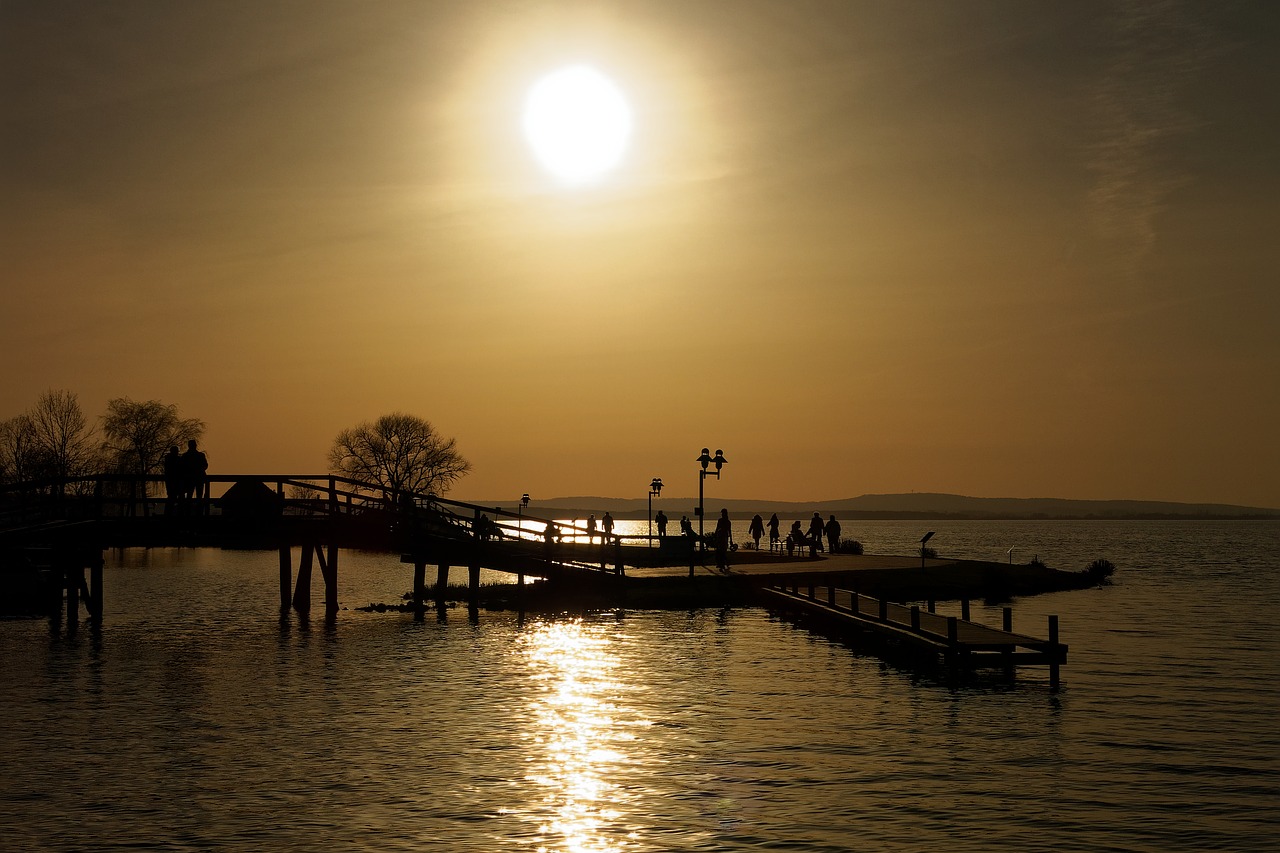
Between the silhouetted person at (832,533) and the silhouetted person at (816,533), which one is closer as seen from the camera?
the silhouetted person at (816,533)

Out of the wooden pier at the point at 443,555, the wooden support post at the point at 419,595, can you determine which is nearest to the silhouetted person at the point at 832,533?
the wooden pier at the point at 443,555

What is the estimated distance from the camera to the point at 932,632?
31453mm

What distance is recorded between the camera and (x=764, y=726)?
75.6ft

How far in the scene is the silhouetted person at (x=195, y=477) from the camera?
129 ft

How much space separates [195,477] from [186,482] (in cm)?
92

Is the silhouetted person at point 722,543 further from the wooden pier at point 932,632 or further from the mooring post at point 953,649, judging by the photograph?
the mooring post at point 953,649

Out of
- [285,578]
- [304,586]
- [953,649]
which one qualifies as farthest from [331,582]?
[953,649]

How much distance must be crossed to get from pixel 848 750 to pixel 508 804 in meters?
6.56

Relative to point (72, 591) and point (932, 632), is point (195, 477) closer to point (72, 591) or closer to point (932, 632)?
point (72, 591)

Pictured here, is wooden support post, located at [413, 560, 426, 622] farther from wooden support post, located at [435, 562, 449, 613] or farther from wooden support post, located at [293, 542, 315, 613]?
wooden support post, located at [293, 542, 315, 613]

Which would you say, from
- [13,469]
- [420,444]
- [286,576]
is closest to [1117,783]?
[286,576]

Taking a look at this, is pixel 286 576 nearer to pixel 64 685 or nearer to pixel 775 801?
pixel 64 685

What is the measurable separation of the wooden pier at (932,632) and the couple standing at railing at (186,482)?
63.8ft

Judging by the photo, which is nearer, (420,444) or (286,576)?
(286,576)
